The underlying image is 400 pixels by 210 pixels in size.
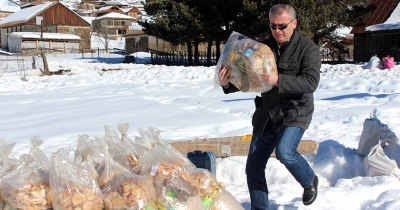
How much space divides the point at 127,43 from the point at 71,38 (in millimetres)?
6142

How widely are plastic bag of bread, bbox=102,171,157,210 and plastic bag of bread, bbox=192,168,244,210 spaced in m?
0.41

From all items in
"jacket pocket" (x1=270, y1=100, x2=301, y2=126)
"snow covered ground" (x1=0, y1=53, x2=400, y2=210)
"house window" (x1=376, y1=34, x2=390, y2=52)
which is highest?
"house window" (x1=376, y1=34, x2=390, y2=52)

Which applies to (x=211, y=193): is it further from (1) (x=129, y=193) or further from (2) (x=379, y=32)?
(2) (x=379, y=32)

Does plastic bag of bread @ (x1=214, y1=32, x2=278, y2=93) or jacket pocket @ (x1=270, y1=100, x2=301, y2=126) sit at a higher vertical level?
plastic bag of bread @ (x1=214, y1=32, x2=278, y2=93)

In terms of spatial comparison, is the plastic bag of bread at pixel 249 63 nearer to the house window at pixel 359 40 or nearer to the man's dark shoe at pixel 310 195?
the man's dark shoe at pixel 310 195

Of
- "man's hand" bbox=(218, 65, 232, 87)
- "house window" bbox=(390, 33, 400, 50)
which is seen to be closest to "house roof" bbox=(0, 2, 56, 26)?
"house window" bbox=(390, 33, 400, 50)

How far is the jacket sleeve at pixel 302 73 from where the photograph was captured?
3061 mm

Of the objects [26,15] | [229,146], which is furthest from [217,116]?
[26,15]

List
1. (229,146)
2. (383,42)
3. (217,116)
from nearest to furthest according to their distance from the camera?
(229,146) → (217,116) → (383,42)

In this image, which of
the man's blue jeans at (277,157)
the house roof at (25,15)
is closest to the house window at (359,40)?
the man's blue jeans at (277,157)

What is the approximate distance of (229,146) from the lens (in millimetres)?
5113

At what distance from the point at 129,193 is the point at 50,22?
2295 inches

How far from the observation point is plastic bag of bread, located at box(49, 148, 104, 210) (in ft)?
8.51

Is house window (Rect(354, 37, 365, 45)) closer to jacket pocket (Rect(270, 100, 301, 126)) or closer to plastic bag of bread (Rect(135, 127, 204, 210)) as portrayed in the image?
jacket pocket (Rect(270, 100, 301, 126))
